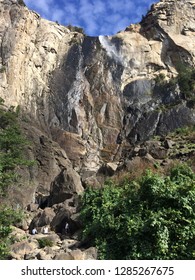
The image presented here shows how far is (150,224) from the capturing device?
11797mm

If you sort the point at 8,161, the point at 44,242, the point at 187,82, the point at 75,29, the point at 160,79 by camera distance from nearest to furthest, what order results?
the point at 44,242 → the point at 8,161 → the point at 187,82 → the point at 160,79 → the point at 75,29

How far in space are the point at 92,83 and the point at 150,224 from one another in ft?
142

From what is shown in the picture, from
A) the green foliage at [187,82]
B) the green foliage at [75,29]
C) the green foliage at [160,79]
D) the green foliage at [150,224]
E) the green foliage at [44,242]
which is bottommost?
the green foliage at [44,242]

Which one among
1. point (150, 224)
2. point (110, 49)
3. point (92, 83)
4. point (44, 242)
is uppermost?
point (110, 49)

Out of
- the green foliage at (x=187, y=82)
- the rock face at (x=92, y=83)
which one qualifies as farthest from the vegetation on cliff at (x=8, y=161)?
the green foliage at (x=187, y=82)

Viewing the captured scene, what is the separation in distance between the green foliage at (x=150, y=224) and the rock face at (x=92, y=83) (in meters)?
24.8

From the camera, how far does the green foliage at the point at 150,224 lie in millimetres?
11695

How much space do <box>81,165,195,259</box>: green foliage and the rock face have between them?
975 inches

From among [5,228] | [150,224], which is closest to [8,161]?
[5,228]

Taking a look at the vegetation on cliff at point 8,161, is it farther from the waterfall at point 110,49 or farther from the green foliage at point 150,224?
the waterfall at point 110,49

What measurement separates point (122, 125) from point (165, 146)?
2123 cm

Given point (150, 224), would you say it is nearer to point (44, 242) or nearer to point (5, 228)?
point (5, 228)

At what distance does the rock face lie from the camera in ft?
150

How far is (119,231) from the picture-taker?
1269cm
